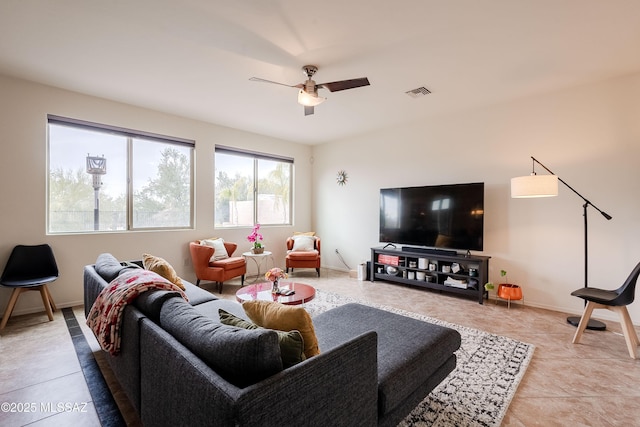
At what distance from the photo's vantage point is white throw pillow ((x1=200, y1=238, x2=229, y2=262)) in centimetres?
444

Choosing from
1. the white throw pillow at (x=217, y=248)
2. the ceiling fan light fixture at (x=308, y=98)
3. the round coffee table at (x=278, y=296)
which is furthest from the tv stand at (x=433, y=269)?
the ceiling fan light fixture at (x=308, y=98)

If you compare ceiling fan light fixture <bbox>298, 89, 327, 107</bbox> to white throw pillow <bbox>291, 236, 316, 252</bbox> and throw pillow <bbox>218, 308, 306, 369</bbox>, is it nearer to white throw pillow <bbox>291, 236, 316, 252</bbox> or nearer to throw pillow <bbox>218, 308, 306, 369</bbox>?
throw pillow <bbox>218, 308, 306, 369</bbox>

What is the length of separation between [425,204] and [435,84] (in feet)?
5.68

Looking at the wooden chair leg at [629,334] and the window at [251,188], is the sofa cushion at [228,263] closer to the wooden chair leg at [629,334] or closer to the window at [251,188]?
the window at [251,188]

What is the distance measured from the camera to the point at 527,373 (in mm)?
2158

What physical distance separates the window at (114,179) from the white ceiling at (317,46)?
0.59 m

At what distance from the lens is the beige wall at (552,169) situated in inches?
125

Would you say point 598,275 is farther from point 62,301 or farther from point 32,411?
point 62,301

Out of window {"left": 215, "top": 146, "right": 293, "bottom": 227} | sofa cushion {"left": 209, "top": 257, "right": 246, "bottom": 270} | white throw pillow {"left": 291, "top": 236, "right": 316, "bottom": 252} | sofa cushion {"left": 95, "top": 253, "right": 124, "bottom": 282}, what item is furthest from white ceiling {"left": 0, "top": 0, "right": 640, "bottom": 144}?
white throw pillow {"left": 291, "top": 236, "right": 316, "bottom": 252}

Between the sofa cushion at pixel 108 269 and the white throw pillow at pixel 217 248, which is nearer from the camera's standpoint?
the sofa cushion at pixel 108 269

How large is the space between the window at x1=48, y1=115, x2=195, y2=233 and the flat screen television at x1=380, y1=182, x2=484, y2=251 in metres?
3.30

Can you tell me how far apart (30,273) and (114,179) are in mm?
1421

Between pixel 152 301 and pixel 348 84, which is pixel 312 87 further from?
pixel 152 301

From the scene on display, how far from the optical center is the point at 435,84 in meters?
3.34
